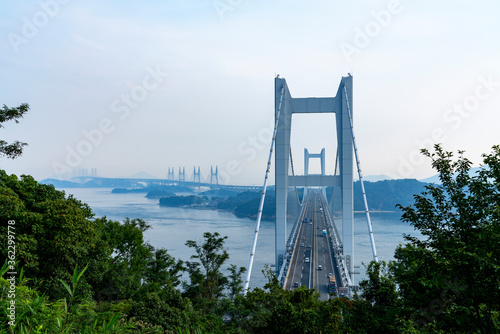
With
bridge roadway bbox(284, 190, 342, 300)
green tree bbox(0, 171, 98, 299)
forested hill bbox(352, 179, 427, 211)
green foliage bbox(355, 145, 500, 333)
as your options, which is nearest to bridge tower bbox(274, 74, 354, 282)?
bridge roadway bbox(284, 190, 342, 300)

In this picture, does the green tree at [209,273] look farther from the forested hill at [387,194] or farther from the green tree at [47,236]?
the forested hill at [387,194]

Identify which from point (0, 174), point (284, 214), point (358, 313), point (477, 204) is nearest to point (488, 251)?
point (477, 204)

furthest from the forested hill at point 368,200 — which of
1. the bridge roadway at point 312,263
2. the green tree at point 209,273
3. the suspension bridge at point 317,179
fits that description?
the green tree at point 209,273

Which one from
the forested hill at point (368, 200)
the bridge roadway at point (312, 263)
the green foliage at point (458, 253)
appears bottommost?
the bridge roadway at point (312, 263)

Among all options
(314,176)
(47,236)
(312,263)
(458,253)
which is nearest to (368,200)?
(312,263)

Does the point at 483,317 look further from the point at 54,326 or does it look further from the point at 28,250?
the point at 28,250

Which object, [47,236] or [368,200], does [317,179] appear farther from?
[368,200]
